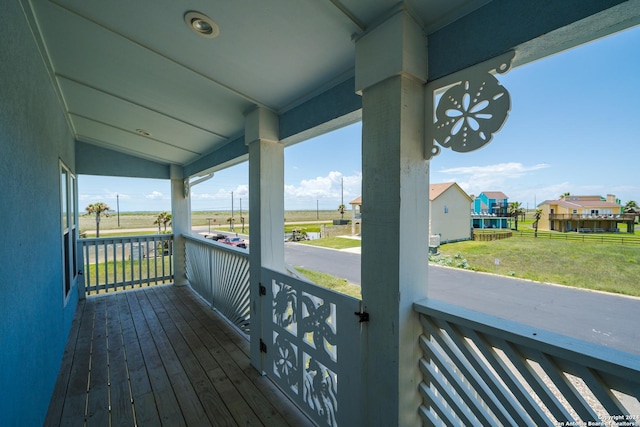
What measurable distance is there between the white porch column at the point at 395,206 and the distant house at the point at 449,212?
0.08 metres

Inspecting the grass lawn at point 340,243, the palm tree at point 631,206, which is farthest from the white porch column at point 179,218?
the palm tree at point 631,206

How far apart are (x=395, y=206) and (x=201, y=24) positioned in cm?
138

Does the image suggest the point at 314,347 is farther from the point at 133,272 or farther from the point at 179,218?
the point at 133,272

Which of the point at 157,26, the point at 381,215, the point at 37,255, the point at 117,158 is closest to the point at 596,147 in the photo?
the point at 381,215

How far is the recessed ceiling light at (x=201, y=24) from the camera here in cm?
138

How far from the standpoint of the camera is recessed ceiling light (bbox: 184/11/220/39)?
4.52 ft

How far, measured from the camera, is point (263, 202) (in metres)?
2.41

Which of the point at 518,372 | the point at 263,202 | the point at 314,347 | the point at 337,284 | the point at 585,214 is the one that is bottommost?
the point at 314,347

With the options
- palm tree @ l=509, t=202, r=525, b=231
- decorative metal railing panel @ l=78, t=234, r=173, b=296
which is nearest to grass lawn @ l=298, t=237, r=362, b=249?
palm tree @ l=509, t=202, r=525, b=231

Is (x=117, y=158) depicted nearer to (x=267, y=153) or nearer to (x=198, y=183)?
(x=198, y=183)

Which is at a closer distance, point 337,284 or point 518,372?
point 518,372

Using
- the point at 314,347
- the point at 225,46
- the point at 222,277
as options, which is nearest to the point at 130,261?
the point at 222,277

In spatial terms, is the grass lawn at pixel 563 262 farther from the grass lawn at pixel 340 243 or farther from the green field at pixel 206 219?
the green field at pixel 206 219

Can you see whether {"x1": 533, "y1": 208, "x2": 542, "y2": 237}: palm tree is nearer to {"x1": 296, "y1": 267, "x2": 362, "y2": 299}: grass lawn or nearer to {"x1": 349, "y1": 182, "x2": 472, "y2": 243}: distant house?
{"x1": 349, "y1": 182, "x2": 472, "y2": 243}: distant house
